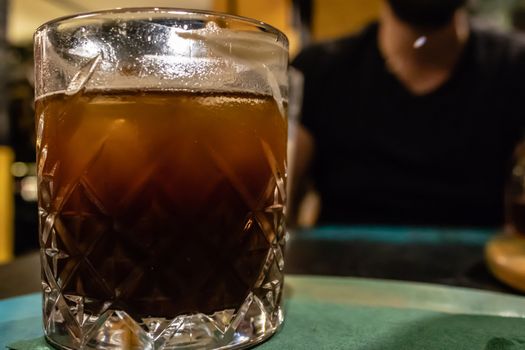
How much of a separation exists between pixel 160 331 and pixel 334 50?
187 centimetres

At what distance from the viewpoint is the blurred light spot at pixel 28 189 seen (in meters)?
5.31

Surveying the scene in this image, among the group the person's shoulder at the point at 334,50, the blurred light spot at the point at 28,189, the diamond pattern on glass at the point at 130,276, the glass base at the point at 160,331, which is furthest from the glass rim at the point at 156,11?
the blurred light spot at the point at 28,189

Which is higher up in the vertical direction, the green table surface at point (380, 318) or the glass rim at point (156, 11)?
the glass rim at point (156, 11)

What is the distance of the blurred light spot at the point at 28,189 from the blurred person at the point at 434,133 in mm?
4209

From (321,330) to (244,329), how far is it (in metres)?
0.09

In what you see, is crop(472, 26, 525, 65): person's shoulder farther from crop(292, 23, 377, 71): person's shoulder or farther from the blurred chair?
the blurred chair

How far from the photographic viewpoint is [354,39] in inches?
85.0

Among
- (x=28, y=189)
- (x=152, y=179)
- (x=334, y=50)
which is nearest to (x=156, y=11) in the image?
(x=152, y=179)

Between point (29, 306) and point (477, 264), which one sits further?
point (477, 264)

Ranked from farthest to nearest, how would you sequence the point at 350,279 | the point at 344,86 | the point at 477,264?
the point at 344,86 → the point at 477,264 → the point at 350,279

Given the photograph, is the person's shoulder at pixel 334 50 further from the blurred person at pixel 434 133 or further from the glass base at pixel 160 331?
the glass base at pixel 160 331

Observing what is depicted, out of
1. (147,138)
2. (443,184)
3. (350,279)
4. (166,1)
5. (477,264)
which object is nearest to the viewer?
(147,138)

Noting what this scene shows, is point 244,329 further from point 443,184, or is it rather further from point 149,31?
point 443,184

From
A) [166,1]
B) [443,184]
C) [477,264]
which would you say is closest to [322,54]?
[443,184]
